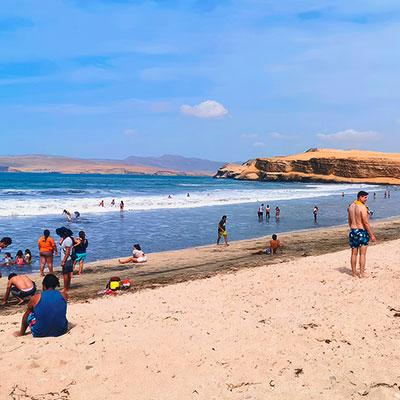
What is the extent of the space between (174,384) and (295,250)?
10832 millimetres

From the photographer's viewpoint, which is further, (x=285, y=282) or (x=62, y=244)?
(x=62, y=244)

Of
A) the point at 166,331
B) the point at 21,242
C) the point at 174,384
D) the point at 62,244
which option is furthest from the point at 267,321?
the point at 21,242

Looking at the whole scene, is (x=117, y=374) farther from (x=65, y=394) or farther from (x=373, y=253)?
(x=373, y=253)

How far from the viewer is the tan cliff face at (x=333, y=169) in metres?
101

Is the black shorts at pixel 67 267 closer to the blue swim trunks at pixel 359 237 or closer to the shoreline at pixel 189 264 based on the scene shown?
the shoreline at pixel 189 264

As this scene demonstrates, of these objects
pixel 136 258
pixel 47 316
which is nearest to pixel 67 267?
pixel 47 316

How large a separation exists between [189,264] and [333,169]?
106 m

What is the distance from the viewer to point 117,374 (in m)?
4.65

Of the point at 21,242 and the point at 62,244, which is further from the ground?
the point at 62,244

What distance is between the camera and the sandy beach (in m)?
4.39

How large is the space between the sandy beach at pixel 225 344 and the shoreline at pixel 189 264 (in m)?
1.28

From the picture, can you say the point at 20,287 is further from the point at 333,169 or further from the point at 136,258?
the point at 333,169

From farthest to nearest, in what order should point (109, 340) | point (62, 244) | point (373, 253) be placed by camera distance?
1. point (373, 253)
2. point (62, 244)
3. point (109, 340)

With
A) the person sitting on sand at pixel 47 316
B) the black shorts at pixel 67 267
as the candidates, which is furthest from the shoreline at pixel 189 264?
the person sitting on sand at pixel 47 316
